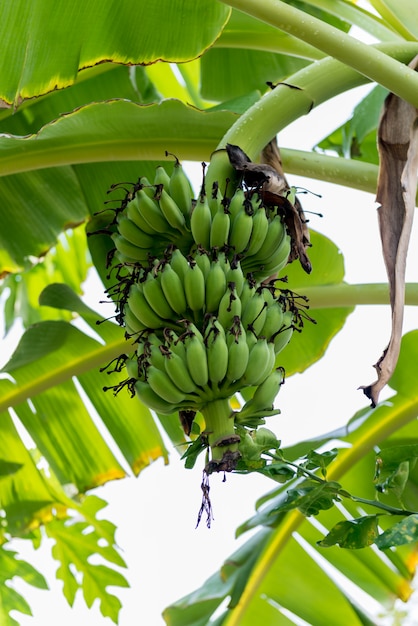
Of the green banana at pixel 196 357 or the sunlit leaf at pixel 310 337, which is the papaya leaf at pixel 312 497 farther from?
the sunlit leaf at pixel 310 337

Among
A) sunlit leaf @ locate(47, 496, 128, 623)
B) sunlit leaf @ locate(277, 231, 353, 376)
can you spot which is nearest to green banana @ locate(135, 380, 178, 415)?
sunlit leaf @ locate(277, 231, 353, 376)

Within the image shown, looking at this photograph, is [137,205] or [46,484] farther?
[46,484]

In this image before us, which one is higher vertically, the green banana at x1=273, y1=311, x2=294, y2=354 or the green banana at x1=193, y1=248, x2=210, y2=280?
the green banana at x1=193, y1=248, x2=210, y2=280

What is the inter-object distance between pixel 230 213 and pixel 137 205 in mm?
138

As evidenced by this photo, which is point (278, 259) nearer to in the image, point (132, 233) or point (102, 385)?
point (132, 233)

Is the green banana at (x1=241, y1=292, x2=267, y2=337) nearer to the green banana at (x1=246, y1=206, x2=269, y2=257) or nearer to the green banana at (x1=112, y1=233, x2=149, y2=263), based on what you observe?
the green banana at (x1=246, y1=206, x2=269, y2=257)

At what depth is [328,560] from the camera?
5.70 feet

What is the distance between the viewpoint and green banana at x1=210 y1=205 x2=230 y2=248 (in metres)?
0.88

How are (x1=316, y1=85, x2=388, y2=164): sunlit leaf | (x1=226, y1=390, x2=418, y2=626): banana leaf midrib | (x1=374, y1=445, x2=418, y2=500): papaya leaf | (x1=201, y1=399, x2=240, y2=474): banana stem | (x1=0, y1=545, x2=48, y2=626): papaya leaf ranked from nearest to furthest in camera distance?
1. (x1=201, y1=399, x2=240, y2=474): banana stem
2. (x1=374, y1=445, x2=418, y2=500): papaya leaf
3. (x1=226, y1=390, x2=418, y2=626): banana leaf midrib
4. (x1=316, y1=85, x2=388, y2=164): sunlit leaf
5. (x1=0, y1=545, x2=48, y2=626): papaya leaf

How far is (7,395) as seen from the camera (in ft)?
5.57

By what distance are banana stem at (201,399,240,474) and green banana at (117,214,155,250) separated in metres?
0.25

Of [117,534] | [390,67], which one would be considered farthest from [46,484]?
[390,67]

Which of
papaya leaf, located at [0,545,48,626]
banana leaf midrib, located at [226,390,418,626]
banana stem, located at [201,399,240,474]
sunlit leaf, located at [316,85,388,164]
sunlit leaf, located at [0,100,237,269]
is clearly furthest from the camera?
papaya leaf, located at [0,545,48,626]

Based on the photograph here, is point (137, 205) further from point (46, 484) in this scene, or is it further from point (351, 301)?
point (46, 484)
